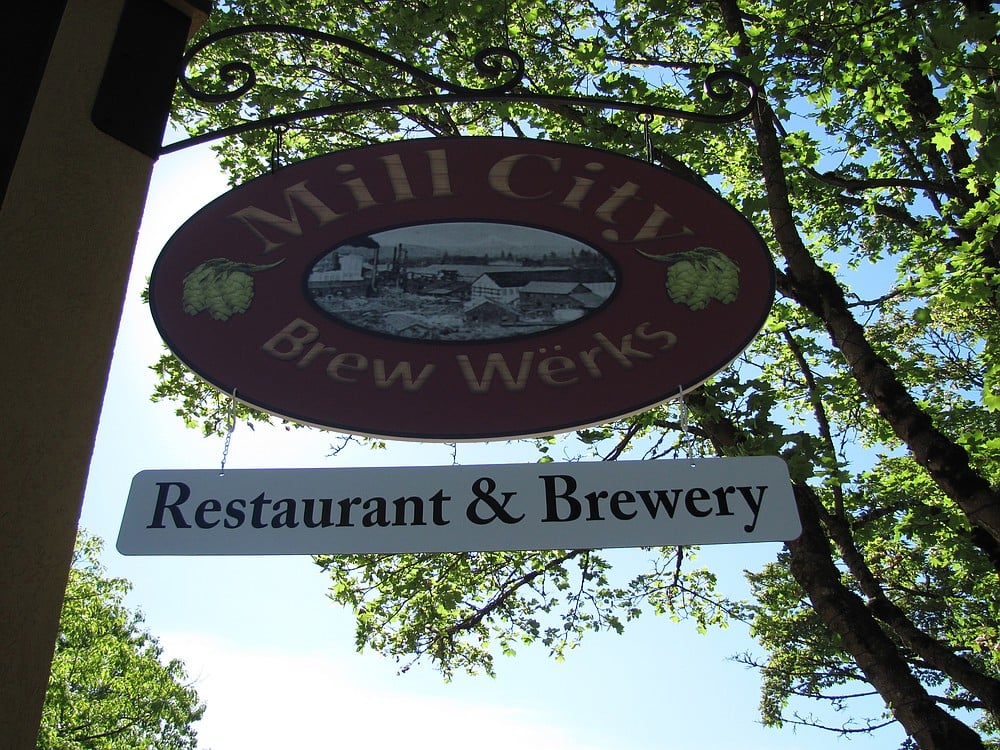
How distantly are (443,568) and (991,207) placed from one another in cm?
647

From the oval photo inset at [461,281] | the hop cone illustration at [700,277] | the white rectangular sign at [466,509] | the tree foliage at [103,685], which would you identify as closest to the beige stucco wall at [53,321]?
the white rectangular sign at [466,509]

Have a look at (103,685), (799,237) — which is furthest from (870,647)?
(103,685)

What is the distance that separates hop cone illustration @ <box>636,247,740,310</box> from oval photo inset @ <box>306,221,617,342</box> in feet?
0.71

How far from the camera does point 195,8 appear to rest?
2.78 metres

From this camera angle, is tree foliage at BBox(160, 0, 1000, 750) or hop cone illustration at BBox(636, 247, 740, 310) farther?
tree foliage at BBox(160, 0, 1000, 750)

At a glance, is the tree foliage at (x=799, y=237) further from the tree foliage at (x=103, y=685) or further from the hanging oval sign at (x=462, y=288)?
the tree foliage at (x=103, y=685)

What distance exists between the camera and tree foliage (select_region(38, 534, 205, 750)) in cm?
1773

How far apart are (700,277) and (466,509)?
1.26 metres

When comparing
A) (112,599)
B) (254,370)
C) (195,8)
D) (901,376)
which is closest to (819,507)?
(901,376)

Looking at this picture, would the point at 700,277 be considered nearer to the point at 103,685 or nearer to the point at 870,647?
the point at 870,647

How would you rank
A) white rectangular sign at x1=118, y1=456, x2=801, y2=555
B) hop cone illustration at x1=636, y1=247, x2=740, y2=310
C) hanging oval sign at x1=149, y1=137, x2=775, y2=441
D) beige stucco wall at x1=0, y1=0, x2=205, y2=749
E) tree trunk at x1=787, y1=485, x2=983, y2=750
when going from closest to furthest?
beige stucco wall at x1=0, y1=0, x2=205, y2=749 < white rectangular sign at x1=118, y1=456, x2=801, y2=555 < hanging oval sign at x1=149, y1=137, x2=775, y2=441 < hop cone illustration at x1=636, y1=247, x2=740, y2=310 < tree trunk at x1=787, y1=485, x2=983, y2=750

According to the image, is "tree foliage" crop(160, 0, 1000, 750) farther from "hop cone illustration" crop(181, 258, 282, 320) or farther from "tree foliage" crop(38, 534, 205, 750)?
"tree foliage" crop(38, 534, 205, 750)

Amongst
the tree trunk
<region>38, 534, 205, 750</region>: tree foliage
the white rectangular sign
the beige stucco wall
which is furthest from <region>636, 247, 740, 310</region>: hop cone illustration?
<region>38, 534, 205, 750</region>: tree foliage

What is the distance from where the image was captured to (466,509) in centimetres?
234
